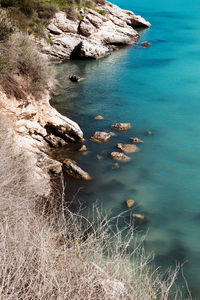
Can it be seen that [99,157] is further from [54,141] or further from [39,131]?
[39,131]

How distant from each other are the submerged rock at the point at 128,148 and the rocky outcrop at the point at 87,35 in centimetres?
1923


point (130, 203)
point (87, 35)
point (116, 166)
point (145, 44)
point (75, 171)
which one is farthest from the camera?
point (145, 44)

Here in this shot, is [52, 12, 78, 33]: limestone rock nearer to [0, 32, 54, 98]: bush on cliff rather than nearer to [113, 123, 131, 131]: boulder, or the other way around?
[0, 32, 54, 98]: bush on cliff

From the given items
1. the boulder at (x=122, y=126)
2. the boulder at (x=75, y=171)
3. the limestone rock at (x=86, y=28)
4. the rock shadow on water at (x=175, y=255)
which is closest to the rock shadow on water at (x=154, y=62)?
the limestone rock at (x=86, y=28)

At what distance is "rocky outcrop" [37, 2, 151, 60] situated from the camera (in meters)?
34.8

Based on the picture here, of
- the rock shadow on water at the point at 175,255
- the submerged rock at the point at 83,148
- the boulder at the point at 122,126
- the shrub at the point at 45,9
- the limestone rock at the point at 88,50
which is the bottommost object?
the submerged rock at the point at 83,148

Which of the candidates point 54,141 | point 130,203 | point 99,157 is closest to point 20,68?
point 54,141

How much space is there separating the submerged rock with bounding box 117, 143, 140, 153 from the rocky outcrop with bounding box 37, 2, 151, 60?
19225 millimetres

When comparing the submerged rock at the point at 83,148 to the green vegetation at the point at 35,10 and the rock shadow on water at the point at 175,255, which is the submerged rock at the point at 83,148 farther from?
the green vegetation at the point at 35,10

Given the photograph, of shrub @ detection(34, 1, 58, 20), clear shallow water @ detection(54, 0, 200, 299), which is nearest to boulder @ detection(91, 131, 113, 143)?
clear shallow water @ detection(54, 0, 200, 299)

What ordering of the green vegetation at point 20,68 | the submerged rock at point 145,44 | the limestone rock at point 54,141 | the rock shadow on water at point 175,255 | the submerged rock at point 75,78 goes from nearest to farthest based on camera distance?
the rock shadow on water at point 175,255 < the green vegetation at point 20,68 < the limestone rock at point 54,141 < the submerged rock at point 75,78 < the submerged rock at point 145,44

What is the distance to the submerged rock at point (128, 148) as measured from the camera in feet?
57.4

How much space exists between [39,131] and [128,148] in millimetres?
4572

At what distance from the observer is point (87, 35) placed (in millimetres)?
37781
